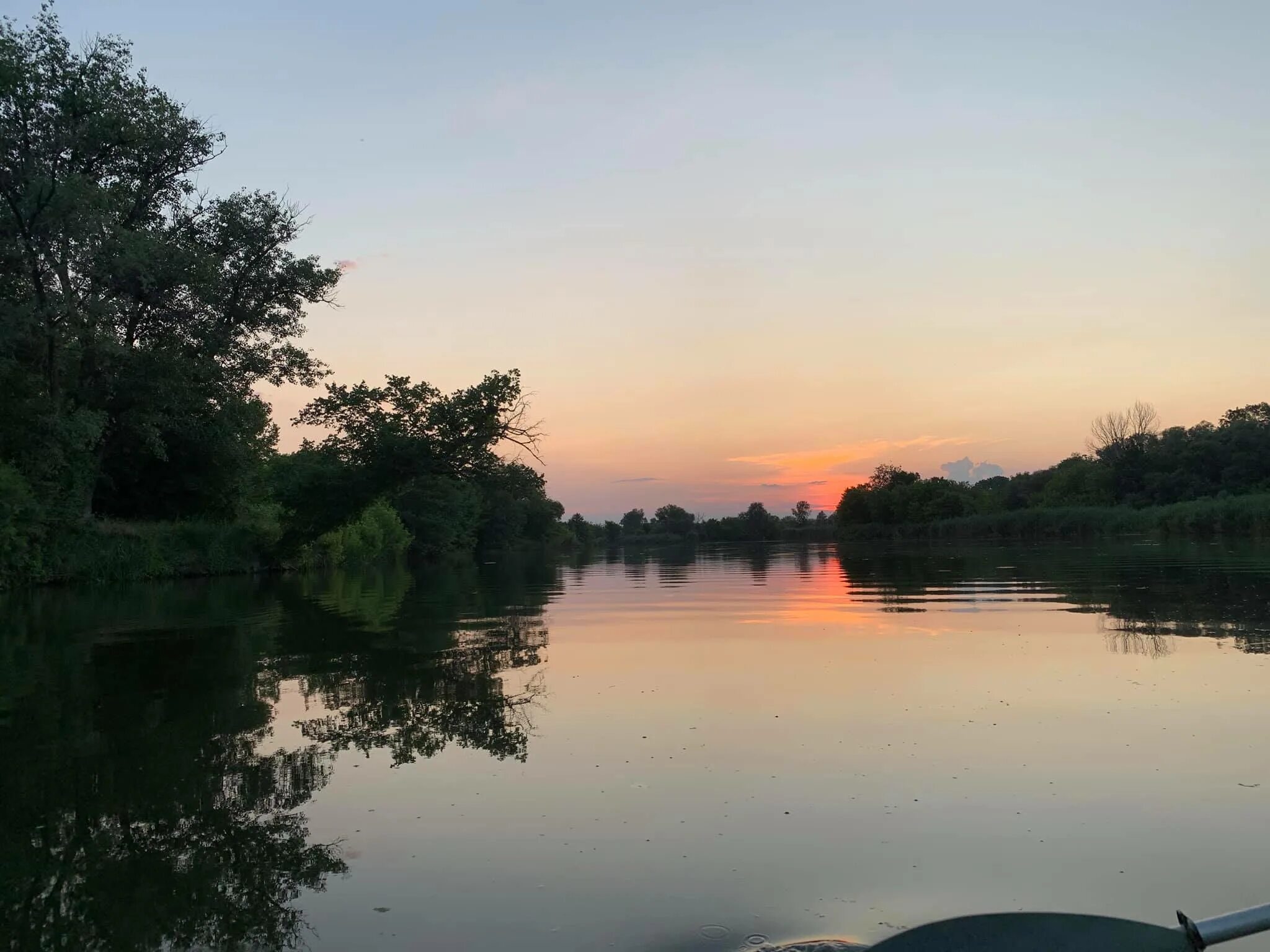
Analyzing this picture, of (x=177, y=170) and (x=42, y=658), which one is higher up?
(x=177, y=170)

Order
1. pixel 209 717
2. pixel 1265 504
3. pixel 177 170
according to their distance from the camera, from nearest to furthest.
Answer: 1. pixel 209 717
2. pixel 177 170
3. pixel 1265 504

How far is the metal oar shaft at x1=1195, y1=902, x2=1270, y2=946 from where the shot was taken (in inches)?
106

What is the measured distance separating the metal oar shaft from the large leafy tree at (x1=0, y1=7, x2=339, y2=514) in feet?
88.7

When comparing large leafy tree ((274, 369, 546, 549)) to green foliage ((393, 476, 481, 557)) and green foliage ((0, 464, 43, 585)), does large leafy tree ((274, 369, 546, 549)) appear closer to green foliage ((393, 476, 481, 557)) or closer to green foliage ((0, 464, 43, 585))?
green foliage ((0, 464, 43, 585))

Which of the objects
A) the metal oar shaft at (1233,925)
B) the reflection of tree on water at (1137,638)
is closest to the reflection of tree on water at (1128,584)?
the reflection of tree on water at (1137,638)

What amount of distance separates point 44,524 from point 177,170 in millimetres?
12360

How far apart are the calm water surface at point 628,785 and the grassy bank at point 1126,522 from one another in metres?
44.0

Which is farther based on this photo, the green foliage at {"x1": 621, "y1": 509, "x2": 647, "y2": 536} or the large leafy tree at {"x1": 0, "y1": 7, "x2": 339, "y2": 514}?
the green foliage at {"x1": 621, "y1": 509, "x2": 647, "y2": 536}

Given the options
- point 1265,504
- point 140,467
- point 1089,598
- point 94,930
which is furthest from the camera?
point 1265,504

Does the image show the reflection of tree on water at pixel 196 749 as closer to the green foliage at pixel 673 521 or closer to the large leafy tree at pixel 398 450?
the large leafy tree at pixel 398 450

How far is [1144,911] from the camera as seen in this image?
3.85m

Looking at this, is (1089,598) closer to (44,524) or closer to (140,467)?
(44,524)

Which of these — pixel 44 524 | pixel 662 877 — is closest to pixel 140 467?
pixel 44 524

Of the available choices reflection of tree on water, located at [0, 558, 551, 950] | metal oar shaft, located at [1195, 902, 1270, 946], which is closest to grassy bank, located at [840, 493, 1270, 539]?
reflection of tree on water, located at [0, 558, 551, 950]
